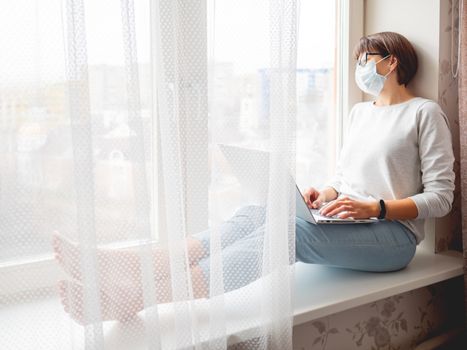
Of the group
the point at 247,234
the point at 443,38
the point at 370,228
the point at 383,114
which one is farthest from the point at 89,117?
the point at 443,38

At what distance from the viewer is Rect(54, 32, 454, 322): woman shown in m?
1.15

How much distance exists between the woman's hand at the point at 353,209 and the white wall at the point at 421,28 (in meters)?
0.42

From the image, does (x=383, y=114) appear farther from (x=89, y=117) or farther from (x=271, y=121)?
(x=89, y=117)

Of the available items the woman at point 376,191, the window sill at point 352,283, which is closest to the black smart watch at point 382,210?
the woman at point 376,191

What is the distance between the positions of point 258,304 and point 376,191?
0.51 metres

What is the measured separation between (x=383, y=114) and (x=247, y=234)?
Result: 61 cm

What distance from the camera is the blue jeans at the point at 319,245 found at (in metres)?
1.14

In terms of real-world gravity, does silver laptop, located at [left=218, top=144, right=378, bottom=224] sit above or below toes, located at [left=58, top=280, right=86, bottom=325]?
above

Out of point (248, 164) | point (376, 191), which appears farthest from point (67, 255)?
point (376, 191)

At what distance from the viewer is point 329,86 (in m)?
1.68

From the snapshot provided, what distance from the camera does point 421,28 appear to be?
1.55m

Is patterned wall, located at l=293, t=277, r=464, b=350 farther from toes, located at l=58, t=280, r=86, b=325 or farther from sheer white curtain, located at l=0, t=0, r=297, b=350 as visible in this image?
toes, located at l=58, t=280, r=86, b=325

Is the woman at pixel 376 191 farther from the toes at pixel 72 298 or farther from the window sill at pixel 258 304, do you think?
the toes at pixel 72 298

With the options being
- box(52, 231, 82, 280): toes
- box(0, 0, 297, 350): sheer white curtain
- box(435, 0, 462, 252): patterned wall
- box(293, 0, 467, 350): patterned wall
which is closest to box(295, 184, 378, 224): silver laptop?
box(0, 0, 297, 350): sheer white curtain
